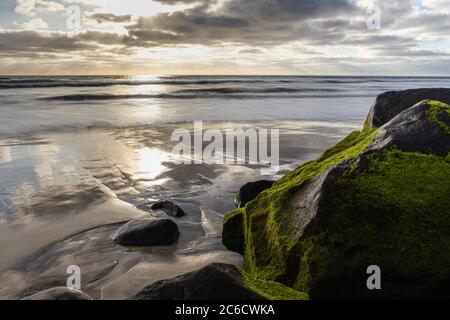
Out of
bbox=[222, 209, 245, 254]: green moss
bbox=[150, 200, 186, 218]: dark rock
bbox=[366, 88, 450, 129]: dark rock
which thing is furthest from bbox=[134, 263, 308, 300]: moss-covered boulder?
bbox=[366, 88, 450, 129]: dark rock

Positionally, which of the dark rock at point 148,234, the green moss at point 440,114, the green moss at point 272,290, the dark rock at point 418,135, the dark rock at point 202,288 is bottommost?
the dark rock at point 148,234

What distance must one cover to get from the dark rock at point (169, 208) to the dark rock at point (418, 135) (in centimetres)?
301

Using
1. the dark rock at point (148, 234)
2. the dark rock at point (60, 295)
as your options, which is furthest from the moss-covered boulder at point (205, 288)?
the dark rock at point (148, 234)

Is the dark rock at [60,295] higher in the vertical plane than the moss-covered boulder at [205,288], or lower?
lower

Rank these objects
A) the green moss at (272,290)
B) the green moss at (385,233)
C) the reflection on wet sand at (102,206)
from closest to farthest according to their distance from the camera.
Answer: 1. the green moss at (272,290)
2. the green moss at (385,233)
3. the reflection on wet sand at (102,206)

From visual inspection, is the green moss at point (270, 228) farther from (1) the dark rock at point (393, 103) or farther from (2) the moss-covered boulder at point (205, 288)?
(1) the dark rock at point (393, 103)

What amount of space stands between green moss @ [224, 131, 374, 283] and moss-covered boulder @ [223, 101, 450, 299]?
0.01m

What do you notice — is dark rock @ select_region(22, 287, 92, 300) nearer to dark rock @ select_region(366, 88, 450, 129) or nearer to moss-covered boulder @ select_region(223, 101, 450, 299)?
moss-covered boulder @ select_region(223, 101, 450, 299)

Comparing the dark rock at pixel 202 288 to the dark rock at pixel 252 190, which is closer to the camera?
the dark rock at pixel 202 288

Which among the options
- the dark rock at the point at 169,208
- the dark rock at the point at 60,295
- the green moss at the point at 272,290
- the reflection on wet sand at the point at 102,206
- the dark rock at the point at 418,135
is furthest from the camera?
the dark rock at the point at 169,208

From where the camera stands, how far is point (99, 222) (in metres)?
6.01

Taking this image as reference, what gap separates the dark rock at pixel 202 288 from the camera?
2.89 metres

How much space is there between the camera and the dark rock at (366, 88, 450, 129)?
596 centimetres

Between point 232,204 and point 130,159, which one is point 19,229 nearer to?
point 232,204
